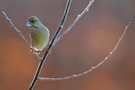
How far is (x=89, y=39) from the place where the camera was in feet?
15.0

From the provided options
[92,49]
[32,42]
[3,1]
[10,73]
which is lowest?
[92,49]

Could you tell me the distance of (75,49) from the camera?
4.44m

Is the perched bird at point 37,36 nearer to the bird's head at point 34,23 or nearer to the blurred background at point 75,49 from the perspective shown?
the bird's head at point 34,23

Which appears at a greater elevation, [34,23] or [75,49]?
[34,23]

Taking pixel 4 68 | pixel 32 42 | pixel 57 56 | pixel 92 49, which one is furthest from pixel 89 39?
pixel 32 42

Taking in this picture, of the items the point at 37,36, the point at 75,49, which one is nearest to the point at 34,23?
the point at 37,36

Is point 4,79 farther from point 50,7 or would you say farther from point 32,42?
point 32,42

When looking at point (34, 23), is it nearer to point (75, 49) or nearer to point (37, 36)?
point (37, 36)

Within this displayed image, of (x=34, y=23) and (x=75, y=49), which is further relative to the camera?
(x=75, y=49)

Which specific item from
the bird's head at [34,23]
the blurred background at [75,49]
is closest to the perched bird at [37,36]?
the bird's head at [34,23]

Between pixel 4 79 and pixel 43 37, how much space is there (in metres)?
2.80

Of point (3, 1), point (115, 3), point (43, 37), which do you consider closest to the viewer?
point (43, 37)

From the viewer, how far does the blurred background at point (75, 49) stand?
4.25 m

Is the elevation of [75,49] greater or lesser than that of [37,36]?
lesser
